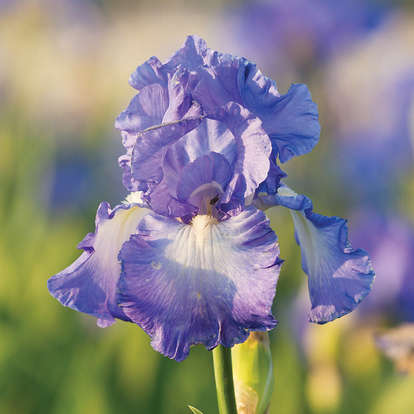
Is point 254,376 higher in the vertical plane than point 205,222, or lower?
lower

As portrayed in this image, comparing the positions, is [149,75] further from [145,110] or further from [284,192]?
[284,192]

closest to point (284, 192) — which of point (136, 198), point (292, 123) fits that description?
point (292, 123)

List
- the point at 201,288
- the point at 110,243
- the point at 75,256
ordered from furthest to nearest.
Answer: the point at 75,256 < the point at 110,243 < the point at 201,288

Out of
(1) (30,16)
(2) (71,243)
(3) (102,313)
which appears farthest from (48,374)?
(1) (30,16)

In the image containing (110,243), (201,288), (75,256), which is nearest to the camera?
(201,288)

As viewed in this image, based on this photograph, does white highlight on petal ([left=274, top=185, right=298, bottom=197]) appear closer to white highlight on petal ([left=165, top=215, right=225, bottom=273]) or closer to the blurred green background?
white highlight on petal ([left=165, top=215, right=225, bottom=273])

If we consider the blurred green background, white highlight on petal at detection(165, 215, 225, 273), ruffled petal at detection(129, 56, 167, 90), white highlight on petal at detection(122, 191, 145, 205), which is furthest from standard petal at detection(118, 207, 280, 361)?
the blurred green background

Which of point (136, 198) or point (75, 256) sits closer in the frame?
point (136, 198)
